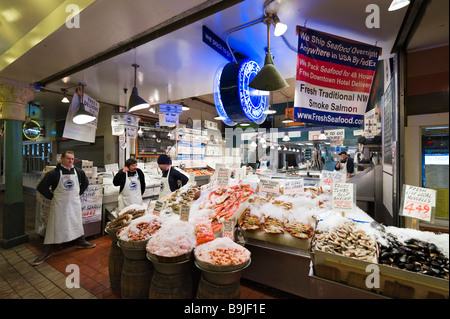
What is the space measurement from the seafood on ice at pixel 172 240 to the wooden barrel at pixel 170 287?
0.76 feet

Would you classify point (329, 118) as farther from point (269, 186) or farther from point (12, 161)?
point (12, 161)

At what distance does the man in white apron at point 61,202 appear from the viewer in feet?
13.2

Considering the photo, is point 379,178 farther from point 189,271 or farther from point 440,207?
point 189,271

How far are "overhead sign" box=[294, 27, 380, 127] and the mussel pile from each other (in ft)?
5.07

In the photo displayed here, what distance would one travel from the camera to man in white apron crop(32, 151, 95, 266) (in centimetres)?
402

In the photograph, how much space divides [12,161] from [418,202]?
261 inches

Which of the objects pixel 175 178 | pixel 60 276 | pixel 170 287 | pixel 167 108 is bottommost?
pixel 60 276

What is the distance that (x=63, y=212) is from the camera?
413 cm

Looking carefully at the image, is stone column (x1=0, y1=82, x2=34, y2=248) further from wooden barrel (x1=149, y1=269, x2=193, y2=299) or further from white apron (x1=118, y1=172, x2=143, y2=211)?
wooden barrel (x1=149, y1=269, x2=193, y2=299)

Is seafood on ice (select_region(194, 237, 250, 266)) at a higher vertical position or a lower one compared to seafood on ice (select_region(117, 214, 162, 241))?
lower

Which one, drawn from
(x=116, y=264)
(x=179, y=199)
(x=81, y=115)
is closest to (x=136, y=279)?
(x=116, y=264)

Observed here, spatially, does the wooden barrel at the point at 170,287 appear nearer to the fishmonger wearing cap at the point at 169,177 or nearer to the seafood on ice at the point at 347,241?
the seafood on ice at the point at 347,241

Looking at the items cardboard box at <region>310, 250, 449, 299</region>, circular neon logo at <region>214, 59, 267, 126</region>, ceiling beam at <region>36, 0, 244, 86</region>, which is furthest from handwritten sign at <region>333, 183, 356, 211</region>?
ceiling beam at <region>36, 0, 244, 86</region>

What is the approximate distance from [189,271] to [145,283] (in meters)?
0.58
